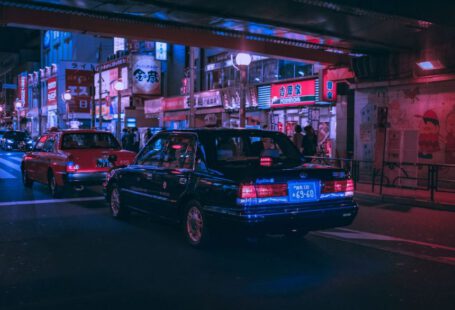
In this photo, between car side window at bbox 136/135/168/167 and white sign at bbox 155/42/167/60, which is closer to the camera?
car side window at bbox 136/135/168/167

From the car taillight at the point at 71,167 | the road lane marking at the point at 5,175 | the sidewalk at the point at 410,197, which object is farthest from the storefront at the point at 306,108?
the road lane marking at the point at 5,175

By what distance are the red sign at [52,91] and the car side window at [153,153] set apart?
53.7 metres

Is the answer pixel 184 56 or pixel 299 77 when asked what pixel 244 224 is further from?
pixel 184 56

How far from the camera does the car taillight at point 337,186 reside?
704 cm

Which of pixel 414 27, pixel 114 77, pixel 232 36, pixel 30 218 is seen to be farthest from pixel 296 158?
pixel 114 77

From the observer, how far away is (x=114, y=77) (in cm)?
4372

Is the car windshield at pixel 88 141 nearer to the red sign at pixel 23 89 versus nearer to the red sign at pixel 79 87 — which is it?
the red sign at pixel 79 87

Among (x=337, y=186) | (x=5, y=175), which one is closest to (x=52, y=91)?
(x=5, y=175)

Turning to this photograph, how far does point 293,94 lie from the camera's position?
875 inches

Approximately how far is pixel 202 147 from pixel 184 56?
30274 mm

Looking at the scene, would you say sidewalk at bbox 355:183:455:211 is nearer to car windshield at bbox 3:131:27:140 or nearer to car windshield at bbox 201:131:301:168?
car windshield at bbox 201:131:301:168

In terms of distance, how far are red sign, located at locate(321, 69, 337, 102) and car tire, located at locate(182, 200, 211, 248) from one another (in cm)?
1344

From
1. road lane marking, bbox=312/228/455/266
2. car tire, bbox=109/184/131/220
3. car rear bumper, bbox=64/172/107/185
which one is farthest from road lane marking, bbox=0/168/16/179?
road lane marking, bbox=312/228/455/266

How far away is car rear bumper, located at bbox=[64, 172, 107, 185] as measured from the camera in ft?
40.7
